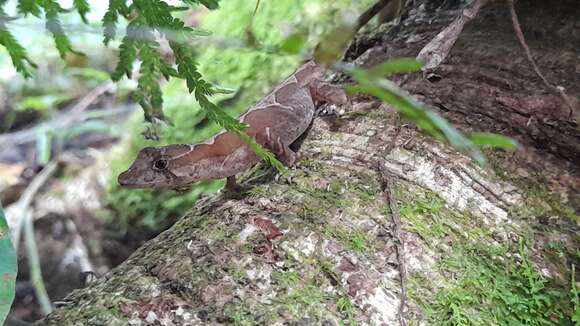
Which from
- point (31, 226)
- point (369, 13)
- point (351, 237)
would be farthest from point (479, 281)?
point (31, 226)

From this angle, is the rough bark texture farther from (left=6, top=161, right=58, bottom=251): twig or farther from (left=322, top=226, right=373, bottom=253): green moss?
(left=6, top=161, right=58, bottom=251): twig

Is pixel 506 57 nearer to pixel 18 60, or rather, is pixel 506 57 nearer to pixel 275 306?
pixel 275 306

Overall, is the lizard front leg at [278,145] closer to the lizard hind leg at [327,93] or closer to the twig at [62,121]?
the lizard hind leg at [327,93]

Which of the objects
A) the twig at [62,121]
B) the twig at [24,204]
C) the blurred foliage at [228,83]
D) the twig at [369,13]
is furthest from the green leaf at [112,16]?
the twig at [62,121]

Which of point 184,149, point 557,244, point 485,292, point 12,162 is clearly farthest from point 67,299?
point 12,162

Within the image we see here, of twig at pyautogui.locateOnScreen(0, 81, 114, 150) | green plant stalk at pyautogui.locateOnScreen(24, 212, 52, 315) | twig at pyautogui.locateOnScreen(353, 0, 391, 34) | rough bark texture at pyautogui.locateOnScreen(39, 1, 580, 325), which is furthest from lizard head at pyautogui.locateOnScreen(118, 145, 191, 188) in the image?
twig at pyautogui.locateOnScreen(0, 81, 114, 150)

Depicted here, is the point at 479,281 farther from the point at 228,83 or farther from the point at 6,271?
the point at 228,83
